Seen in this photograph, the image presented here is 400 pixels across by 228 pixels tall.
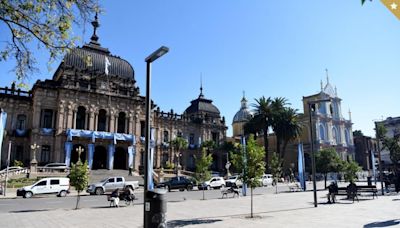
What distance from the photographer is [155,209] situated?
7941 mm

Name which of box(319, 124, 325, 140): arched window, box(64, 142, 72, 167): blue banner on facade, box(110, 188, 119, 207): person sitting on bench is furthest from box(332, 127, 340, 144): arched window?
box(110, 188, 119, 207): person sitting on bench

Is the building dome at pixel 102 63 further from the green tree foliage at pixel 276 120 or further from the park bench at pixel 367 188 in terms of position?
the park bench at pixel 367 188

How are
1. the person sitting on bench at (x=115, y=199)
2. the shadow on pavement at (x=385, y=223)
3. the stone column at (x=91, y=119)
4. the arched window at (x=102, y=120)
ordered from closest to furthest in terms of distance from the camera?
the shadow on pavement at (x=385, y=223) → the person sitting on bench at (x=115, y=199) → the stone column at (x=91, y=119) → the arched window at (x=102, y=120)

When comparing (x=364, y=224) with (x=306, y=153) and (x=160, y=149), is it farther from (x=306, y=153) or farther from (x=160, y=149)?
(x=306, y=153)

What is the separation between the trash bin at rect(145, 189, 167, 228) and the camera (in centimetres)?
787

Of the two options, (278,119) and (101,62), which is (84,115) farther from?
(278,119)

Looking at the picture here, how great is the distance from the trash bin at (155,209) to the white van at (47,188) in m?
24.6

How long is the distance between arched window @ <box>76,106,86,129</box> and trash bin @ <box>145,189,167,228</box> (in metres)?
44.6

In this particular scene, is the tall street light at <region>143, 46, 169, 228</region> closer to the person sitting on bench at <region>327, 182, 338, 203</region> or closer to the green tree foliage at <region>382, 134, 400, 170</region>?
the person sitting on bench at <region>327, 182, 338, 203</region>

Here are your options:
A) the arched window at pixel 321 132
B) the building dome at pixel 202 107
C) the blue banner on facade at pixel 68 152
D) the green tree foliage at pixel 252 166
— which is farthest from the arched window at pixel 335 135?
the green tree foliage at pixel 252 166

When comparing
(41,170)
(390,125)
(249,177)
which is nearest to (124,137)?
(41,170)

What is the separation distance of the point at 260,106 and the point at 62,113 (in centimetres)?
3208

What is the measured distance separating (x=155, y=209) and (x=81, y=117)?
45726 mm

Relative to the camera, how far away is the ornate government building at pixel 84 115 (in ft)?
151
